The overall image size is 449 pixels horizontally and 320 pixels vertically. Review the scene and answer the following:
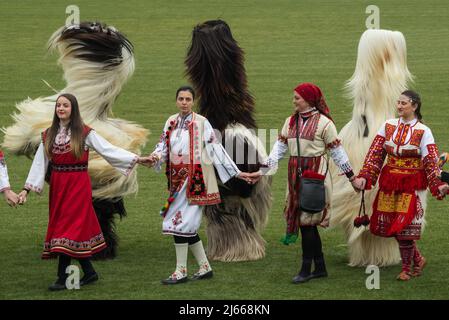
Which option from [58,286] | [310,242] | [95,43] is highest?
[95,43]

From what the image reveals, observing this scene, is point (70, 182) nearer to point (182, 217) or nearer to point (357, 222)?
point (182, 217)

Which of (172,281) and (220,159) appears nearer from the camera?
(172,281)

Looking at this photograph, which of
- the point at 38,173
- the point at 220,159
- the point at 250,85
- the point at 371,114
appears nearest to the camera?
the point at 38,173

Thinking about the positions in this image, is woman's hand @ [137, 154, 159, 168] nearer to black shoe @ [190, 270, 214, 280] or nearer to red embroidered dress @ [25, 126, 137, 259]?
red embroidered dress @ [25, 126, 137, 259]

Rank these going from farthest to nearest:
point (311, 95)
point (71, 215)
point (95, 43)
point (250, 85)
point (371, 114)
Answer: point (250, 85), point (95, 43), point (371, 114), point (311, 95), point (71, 215)

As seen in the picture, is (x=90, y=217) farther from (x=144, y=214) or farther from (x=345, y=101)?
(x=345, y=101)

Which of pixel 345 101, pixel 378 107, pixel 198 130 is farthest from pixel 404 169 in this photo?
pixel 345 101

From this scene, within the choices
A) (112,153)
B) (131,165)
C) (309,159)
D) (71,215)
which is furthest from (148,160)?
(309,159)

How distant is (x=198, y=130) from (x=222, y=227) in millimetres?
997

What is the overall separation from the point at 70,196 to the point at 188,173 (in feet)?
2.66

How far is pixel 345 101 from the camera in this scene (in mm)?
16906

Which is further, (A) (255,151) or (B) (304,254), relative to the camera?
(A) (255,151)

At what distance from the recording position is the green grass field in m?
7.48

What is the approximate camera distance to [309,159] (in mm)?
7535
